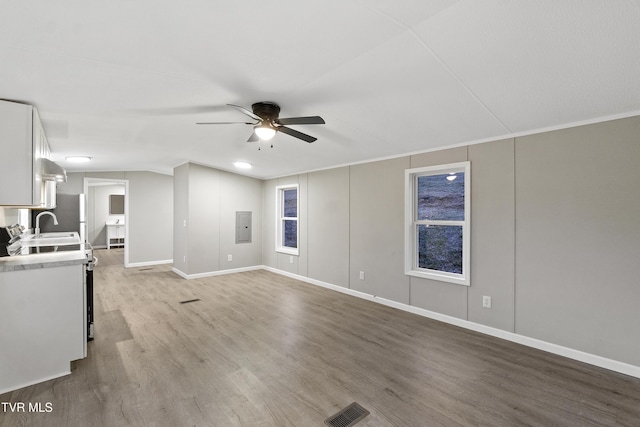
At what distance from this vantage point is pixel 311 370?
2562mm

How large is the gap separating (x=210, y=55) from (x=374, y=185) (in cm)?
309

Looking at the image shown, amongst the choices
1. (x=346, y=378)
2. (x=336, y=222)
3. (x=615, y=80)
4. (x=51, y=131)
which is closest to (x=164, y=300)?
(x=51, y=131)

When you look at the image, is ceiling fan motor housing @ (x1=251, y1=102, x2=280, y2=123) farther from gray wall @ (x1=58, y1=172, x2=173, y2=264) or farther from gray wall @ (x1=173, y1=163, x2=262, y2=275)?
gray wall @ (x1=58, y1=172, x2=173, y2=264)

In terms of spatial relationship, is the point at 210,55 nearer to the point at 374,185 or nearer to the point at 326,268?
the point at 374,185

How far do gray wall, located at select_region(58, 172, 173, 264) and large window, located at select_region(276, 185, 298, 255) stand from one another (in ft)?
A: 10.9

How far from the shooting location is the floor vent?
1.91 m

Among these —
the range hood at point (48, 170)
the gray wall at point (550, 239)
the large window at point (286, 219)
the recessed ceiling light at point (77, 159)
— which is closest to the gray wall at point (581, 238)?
the gray wall at point (550, 239)

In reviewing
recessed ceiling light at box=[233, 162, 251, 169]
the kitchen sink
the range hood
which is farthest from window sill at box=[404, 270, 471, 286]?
the kitchen sink

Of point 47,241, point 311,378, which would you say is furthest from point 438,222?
point 47,241

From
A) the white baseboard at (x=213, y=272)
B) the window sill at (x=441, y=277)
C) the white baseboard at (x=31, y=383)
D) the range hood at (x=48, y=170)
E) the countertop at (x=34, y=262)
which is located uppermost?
the range hood at (x=48, y=170)

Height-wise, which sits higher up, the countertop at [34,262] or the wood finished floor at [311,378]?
the countertop at [34,262]

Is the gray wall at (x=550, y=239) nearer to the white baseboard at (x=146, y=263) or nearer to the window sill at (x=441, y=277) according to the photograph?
the window sill at (x=441, y=277)

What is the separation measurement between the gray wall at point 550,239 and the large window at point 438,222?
10cm

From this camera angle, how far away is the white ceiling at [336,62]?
158 centimetres
